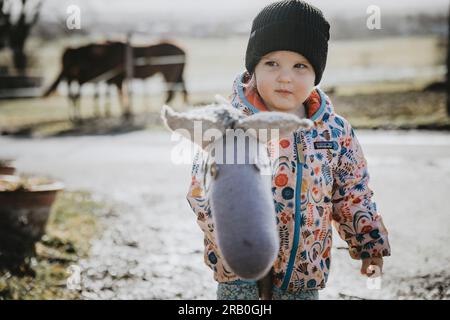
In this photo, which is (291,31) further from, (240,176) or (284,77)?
(240,176)

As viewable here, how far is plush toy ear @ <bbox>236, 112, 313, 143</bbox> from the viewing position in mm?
1133

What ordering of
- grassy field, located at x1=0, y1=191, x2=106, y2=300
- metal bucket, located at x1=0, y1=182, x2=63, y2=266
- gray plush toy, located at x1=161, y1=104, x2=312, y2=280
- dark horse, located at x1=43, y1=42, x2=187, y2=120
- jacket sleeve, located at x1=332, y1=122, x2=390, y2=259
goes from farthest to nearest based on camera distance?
dark horse, located at x1=43, y1=42, x2=187, y2=120 → metal bucket, located at x1=0, y1=182, x2=63, y2=266 → grassy field, located at x1=0, y1=191, x2=106, y2=300 → jacket sleeve, located at x1=332, y1=122, x2=390, y2=259 → gray plush toy, located at x1=161, y1=104, x2=312, y2=280

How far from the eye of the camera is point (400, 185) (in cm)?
500

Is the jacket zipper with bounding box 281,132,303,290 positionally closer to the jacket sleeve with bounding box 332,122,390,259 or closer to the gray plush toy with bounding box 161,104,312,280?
the jacket sleeve with bounding box 332,122,390,259

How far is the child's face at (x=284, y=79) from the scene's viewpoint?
145 centimetres

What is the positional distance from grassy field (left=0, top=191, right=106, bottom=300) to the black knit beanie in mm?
1824

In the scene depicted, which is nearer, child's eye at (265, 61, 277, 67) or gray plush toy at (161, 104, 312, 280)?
gray plush toy at (161, 104, 312, 280)

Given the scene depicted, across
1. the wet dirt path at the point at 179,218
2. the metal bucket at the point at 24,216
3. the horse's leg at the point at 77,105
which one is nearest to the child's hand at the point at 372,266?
the wet dirt path at the point at 179,218

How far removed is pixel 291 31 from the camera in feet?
4.71

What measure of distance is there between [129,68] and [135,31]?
0.72m

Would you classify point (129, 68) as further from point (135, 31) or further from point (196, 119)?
point (196, 119)

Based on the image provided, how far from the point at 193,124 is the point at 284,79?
0.39m

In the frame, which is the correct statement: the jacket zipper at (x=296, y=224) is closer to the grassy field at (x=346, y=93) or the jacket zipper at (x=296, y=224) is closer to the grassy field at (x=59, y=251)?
the grassy field at (x=346, y=93)

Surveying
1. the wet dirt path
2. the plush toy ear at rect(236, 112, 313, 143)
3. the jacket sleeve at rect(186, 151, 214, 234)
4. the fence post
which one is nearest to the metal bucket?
the wet dirt path
